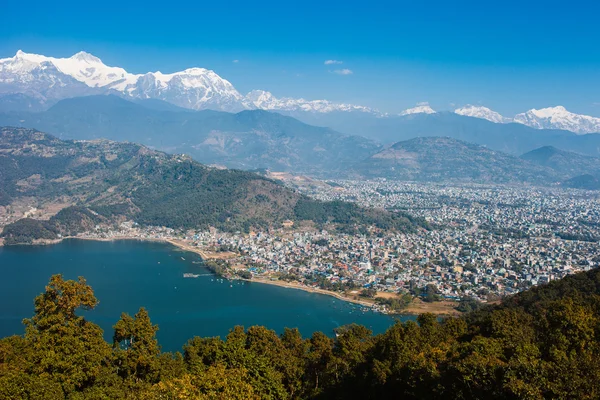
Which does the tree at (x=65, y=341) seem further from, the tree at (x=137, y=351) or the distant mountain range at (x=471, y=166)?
the distant mountain range at (x=471, y=166)

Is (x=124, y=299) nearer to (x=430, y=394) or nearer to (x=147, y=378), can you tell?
(x=147, y=378)

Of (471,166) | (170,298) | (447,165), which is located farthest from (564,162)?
(170,298)

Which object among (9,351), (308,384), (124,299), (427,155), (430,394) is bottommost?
(124,299)

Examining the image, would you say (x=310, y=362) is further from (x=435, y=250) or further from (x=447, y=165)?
(x=447, y=165)

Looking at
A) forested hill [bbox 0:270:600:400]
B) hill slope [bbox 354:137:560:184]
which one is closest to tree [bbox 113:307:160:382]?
forested hill [bbox 0:270:600:400]

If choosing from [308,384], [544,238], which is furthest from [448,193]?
[308,384]

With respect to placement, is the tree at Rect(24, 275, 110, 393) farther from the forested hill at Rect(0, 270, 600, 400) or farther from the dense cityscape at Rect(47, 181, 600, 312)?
the dense cityscape at Rect(47, 181, 600, 312)
